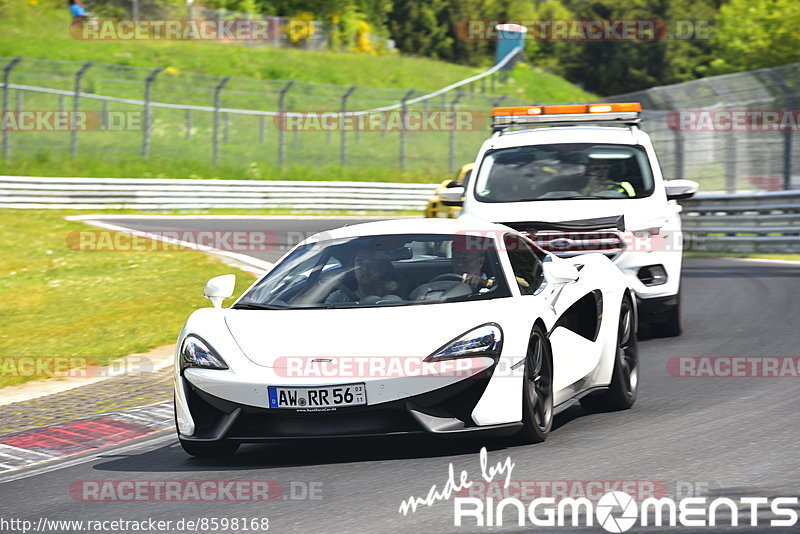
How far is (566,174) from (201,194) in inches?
806

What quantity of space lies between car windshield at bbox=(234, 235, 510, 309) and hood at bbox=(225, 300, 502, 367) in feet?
0.72

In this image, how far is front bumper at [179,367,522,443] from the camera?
6484 mm

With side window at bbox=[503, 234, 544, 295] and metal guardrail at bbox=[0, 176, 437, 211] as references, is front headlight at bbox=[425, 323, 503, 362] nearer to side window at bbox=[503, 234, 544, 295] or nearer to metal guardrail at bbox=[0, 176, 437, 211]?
side window at bbox=[503, 234, 544, 295]

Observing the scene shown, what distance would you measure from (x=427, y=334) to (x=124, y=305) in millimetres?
9456

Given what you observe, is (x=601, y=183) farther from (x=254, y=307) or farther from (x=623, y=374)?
(x=254, y=307)

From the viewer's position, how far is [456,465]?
6.53m

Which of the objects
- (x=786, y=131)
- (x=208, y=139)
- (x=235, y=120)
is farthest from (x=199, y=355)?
(x=235, y=120)

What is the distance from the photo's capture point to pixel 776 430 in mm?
7309

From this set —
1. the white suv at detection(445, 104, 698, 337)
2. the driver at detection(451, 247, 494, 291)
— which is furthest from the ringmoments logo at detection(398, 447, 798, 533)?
the white suv at detection(445, 104, 698, 337)

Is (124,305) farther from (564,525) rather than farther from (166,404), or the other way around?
(564,525)

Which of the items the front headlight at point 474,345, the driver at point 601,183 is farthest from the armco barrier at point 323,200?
the front headlight at point 474,345

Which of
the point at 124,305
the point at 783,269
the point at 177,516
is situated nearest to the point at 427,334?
the point at 177,516

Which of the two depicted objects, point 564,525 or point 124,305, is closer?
point 564,525

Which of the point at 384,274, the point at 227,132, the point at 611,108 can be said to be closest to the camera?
the point at 384,274
